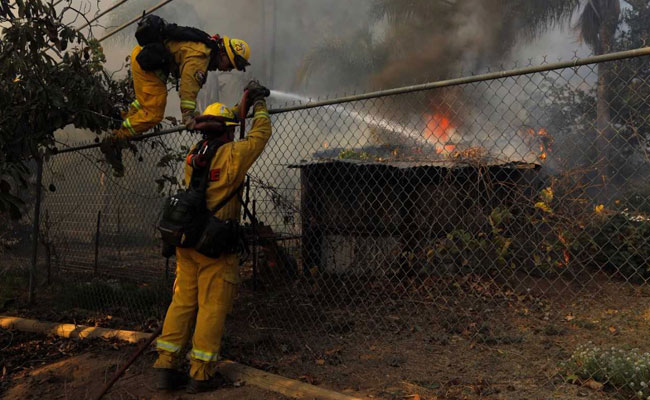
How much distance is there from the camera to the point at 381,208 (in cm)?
723

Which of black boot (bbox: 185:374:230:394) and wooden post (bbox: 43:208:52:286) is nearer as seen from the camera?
black boot (bbox: 185:374:230:394)

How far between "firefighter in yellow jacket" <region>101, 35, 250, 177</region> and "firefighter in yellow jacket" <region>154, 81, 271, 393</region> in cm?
65

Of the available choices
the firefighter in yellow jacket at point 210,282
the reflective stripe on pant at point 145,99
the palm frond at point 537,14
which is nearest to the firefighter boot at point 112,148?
the reflective stripe on pant at point 145,99

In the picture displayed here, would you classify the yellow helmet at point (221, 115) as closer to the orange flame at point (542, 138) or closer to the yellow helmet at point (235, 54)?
the yellow helmet at point (235, 54)

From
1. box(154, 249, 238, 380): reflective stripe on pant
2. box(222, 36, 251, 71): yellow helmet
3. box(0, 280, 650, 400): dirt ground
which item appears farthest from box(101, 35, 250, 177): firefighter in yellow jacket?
box(0, 280, 650, 400): dirt ground

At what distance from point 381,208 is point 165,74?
3.92m

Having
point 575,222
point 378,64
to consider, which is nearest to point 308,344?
point 575,222

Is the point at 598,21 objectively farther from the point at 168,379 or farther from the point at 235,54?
the point at 168,379

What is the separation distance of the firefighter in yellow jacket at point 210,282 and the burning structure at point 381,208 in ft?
10.5

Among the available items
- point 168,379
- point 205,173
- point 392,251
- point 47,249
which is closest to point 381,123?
point 392,251

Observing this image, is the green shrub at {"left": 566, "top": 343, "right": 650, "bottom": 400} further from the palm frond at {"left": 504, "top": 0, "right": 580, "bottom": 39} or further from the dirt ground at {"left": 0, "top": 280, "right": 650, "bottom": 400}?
the palm frond at {"left": 504, "top": 0, "right": 580, "bottom": 39}

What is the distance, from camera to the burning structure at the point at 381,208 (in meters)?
6.80

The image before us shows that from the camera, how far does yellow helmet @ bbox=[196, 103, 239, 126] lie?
354cm

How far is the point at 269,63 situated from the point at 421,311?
23856mm
